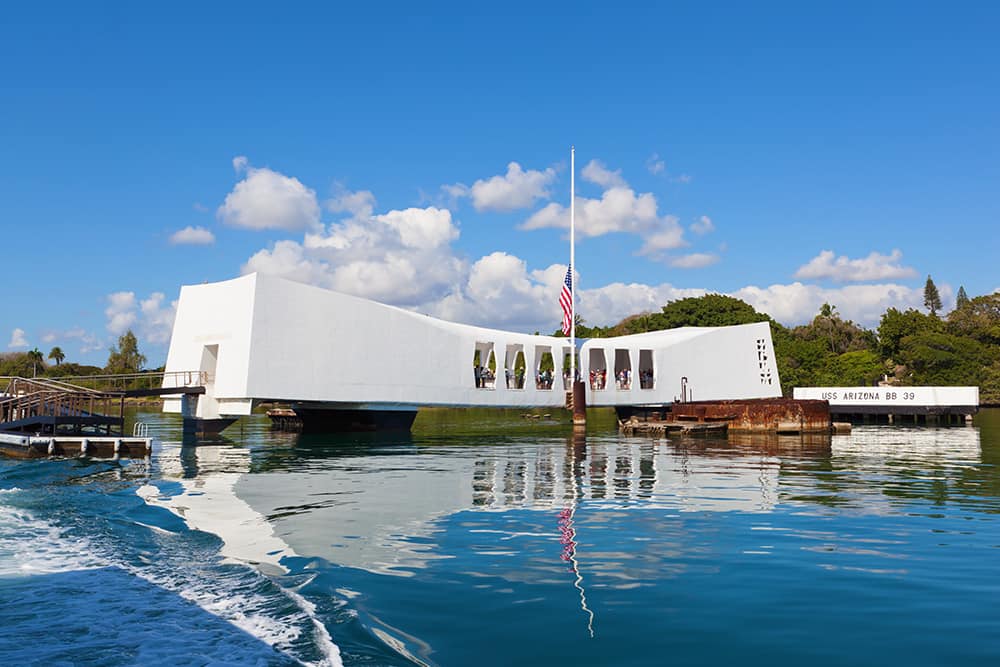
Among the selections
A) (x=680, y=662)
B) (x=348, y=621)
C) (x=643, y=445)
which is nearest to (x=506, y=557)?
(x=348, y=621)

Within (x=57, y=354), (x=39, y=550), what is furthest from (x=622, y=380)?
(x=57, y=354)

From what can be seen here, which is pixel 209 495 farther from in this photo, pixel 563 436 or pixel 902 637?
pixel 563 436

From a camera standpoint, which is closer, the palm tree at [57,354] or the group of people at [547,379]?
the group of people at [547,379]

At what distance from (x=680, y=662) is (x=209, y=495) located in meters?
10.9

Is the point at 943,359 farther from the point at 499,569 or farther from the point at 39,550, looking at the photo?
the point at 39,550

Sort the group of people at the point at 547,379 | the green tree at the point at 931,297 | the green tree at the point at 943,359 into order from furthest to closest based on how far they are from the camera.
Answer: the green tree at the point at 931,297, the green tree at the point at 943,359, the group of people at the point at 547,379

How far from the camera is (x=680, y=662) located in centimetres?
524

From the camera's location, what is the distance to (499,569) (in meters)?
7.84

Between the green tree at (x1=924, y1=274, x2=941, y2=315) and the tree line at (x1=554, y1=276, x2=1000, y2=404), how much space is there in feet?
187

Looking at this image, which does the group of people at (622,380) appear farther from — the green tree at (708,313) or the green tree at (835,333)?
the green tree at (835,333)

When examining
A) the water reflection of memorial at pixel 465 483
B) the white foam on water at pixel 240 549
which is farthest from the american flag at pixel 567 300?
the white foam on water at pixel 240 549

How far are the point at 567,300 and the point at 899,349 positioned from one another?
181ft

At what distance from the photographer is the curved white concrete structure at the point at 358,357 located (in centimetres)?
2898

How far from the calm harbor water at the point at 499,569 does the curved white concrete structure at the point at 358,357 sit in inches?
496
